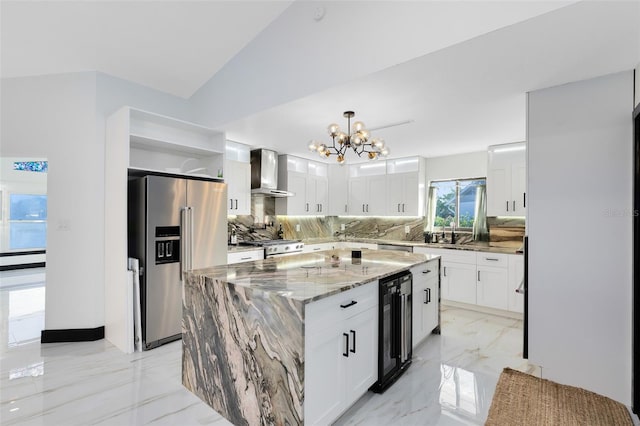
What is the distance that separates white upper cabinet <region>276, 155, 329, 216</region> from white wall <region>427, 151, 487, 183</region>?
6.63 ft

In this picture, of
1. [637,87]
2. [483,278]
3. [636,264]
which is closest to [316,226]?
[483,278]

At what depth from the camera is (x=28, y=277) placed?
6.65 m

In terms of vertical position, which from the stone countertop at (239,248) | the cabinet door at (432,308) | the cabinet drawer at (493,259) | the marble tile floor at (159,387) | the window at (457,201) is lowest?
the marble tile floor at (159,387)

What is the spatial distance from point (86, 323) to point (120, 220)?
Answer: 4.06 ft

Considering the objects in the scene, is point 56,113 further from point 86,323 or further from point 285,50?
A: point 285,50

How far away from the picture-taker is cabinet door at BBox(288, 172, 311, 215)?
5.54 m

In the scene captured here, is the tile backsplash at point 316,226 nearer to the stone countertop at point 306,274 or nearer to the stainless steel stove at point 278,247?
the stainless steel stove at point 278,247

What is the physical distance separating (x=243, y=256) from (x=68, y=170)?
7.17ft

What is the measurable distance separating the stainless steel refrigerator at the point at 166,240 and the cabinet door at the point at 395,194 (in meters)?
3.36

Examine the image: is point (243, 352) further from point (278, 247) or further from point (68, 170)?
point (68, 170)

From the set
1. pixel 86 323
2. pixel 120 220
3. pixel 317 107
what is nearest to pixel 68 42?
pixel 120 220

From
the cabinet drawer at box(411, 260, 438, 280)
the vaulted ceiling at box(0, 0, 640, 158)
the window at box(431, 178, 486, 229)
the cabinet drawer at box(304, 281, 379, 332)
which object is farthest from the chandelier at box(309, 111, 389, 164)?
the window at box(431, 178, 486, 229)

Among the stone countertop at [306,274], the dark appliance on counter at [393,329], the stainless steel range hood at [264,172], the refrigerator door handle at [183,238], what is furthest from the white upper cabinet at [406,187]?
the refrigerator door handle at [183,238]

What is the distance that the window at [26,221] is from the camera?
7.80m
